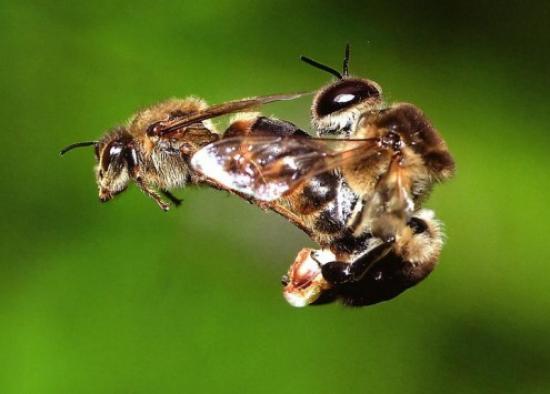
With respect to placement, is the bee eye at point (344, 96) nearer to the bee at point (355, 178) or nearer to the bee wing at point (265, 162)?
the bee at point (355, 178)

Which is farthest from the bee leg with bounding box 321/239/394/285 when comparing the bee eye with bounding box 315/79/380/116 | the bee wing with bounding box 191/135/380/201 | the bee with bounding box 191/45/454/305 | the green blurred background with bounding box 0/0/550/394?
the green blurred background with bounding box 0/0/550/394

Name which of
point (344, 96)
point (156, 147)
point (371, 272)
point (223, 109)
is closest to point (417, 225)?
point (371, 272)

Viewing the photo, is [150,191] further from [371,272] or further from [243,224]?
[243,224]

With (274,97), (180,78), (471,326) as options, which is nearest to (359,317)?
(471,326)

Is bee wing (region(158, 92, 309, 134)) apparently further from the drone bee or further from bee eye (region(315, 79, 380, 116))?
the drone bee

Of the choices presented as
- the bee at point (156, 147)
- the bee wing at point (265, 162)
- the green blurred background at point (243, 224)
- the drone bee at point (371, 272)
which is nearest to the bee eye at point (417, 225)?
the drone bee at point (371, 272)

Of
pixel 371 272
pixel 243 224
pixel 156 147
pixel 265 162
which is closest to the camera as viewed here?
pixel 265 162

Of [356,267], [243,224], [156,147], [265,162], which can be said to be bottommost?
[356,267]
